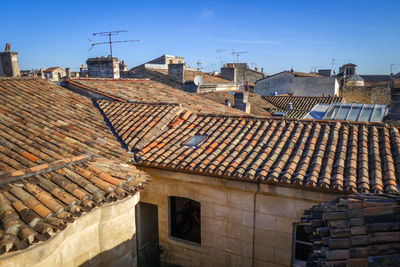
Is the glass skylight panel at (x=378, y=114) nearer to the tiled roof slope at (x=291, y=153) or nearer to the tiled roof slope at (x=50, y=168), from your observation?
the tiled roof slope at (x=291, y=153)

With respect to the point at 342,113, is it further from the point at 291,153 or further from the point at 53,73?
the point at 53,73

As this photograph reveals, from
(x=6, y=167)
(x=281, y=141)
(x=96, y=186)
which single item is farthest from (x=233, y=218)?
(x=6, y=167)

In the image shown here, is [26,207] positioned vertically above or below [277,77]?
below

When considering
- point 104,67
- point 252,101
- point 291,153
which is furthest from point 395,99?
point 104,67

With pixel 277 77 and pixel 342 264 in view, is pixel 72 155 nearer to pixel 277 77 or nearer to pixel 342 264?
pixel 342 264

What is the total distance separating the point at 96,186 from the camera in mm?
4895

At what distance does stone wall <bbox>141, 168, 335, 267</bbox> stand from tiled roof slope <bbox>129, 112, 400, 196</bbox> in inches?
16.2

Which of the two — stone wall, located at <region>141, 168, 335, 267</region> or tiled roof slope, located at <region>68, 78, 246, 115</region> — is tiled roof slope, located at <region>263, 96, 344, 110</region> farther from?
stone wall, located at <region>141, 168, 335, 267</region>

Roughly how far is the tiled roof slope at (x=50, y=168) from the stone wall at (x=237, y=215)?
1.68 metres

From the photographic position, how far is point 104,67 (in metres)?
18.0

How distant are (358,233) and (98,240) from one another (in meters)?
4.24

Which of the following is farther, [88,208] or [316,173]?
[316,173]

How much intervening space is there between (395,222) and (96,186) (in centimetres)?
418

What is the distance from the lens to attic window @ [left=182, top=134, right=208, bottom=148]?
26.1 feet
